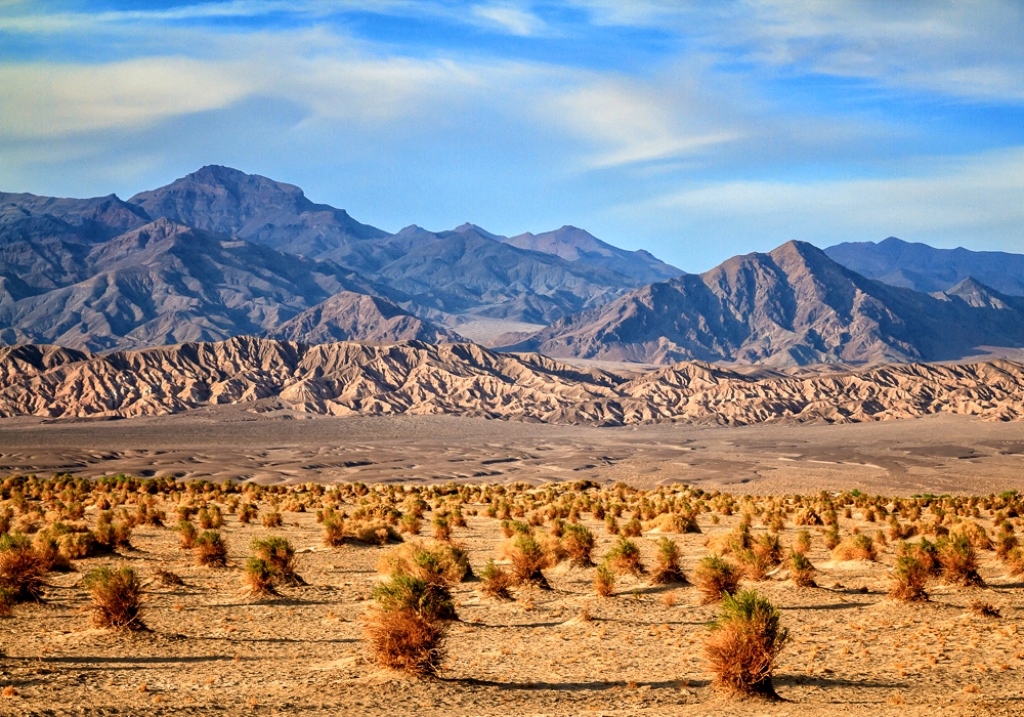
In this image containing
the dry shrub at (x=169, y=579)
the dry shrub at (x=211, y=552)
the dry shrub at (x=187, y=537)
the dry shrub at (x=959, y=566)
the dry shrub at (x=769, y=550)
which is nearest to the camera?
the dry shrub at (x=169, y=579)

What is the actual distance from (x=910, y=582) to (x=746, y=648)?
6990 millimetres

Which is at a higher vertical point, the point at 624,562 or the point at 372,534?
the point at 624,562

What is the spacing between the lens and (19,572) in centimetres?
1783

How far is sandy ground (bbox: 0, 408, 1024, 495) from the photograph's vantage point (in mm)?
67125

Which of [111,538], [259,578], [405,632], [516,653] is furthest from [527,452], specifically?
[405,632]

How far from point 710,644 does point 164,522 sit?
69.4ft

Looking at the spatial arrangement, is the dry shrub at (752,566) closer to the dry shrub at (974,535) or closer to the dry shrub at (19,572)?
the dry shrub at (974,535)

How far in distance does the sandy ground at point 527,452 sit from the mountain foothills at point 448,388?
7.34 m

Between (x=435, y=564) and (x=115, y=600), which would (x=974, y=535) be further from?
(x=115, y=600)

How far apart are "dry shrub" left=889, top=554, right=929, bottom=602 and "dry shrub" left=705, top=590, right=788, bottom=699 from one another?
21.3 feet

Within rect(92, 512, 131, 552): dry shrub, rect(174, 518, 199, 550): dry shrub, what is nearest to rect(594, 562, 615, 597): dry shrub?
rect(174, 518, 199, 550): dry shrub

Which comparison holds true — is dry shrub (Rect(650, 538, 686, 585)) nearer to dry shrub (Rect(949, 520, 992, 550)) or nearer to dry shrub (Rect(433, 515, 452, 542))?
dry shrub (Rect(433, 515, 452, 542))

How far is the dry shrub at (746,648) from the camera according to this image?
42.3 ft

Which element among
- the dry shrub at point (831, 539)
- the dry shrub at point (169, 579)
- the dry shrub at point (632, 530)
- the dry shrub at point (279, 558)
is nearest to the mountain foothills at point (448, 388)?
the dry shrub at point (632, 530)
